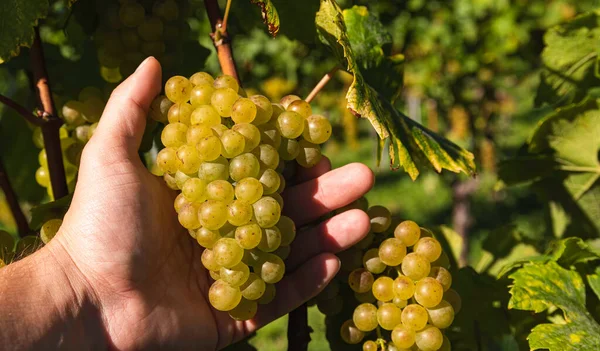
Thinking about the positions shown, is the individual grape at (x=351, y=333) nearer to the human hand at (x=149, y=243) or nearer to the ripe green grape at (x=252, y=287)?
the human hand at (x=149, y=243)

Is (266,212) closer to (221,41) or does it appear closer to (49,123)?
(221,41)

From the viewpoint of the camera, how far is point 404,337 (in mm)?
1275

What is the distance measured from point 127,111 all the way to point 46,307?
42cm

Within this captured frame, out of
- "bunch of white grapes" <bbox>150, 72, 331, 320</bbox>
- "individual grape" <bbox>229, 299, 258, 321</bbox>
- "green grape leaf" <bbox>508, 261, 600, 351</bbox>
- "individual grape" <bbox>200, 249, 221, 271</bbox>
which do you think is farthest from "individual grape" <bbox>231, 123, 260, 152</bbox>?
"green grape leaf" <bbox>508, 261, 600, 351</bbox>

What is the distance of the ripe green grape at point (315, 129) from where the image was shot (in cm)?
132

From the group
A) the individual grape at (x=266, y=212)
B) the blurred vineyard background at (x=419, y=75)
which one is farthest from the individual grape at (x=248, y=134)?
the blurred vineyard background at (x=419, y=75)

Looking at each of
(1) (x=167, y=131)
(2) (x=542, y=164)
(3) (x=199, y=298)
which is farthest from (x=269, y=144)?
(2) (x=542, y=164)

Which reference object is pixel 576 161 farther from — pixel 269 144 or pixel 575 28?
pixel 269 144

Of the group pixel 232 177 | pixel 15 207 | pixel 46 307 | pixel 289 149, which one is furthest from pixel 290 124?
pixel 15 207

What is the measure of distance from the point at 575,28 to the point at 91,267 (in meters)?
1.46

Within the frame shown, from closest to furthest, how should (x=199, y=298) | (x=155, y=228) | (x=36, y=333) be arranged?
(x=36, y=333)
(x=155, y=228)
(x=199, y=298)

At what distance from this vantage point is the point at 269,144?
128 centimetres

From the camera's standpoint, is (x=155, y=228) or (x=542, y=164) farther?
(x=542, y=164)

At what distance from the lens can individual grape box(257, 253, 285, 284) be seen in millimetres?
1246
